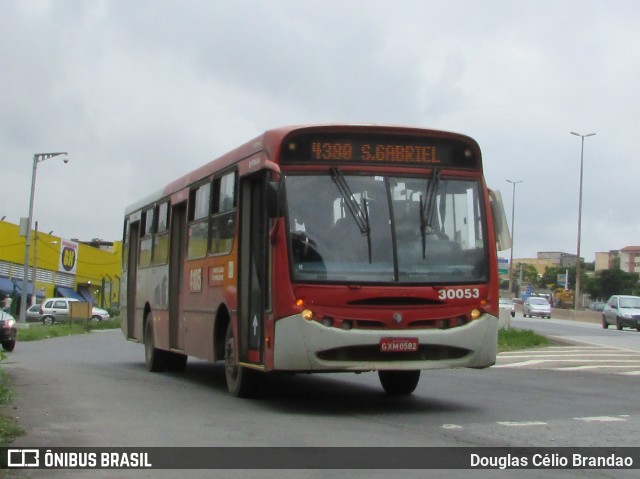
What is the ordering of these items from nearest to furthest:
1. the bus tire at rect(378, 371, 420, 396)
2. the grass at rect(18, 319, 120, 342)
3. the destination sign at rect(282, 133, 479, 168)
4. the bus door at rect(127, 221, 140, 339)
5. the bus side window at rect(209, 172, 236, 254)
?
the destination sign at rect(282, 133, 479, 168) < the bus side window at rect(209, 172, 236, 254) < the bus tire at rect(378, 371, 420, 396) < the bus door at rect(127, 221, 140, 339) < the grass at rect(18, 319, 120, 342)

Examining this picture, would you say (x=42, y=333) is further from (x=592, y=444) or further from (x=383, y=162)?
(x=592, y=444)

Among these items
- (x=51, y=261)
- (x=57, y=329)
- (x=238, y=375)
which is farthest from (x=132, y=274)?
(x=51, y=261)

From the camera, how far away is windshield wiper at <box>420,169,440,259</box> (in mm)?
12031

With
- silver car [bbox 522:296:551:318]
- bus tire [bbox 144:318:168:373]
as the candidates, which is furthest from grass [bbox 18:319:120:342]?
silver car [bbox 522:296:551:318]

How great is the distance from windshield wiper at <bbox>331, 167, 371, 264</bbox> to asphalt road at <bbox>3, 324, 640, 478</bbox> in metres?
2.02

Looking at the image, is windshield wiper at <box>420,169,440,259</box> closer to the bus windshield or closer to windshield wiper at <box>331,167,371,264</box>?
the bus windshield

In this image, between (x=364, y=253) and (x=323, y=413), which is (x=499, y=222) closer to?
(x=364, y=253)

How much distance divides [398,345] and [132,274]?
1045cm

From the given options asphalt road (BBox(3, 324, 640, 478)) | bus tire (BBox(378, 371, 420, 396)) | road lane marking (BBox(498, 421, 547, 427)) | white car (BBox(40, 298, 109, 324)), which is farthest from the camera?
white car (BBox(40, 298, 109, 324))

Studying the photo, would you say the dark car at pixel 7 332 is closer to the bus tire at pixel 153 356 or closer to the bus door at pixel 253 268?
the bus tire at pixel 153 356

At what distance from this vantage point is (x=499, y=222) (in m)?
12.6

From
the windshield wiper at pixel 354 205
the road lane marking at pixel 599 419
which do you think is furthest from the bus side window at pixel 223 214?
the road lane marking at pixel 599 419

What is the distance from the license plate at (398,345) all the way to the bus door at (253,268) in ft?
4.43

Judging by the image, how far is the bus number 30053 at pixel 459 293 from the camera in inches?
469
